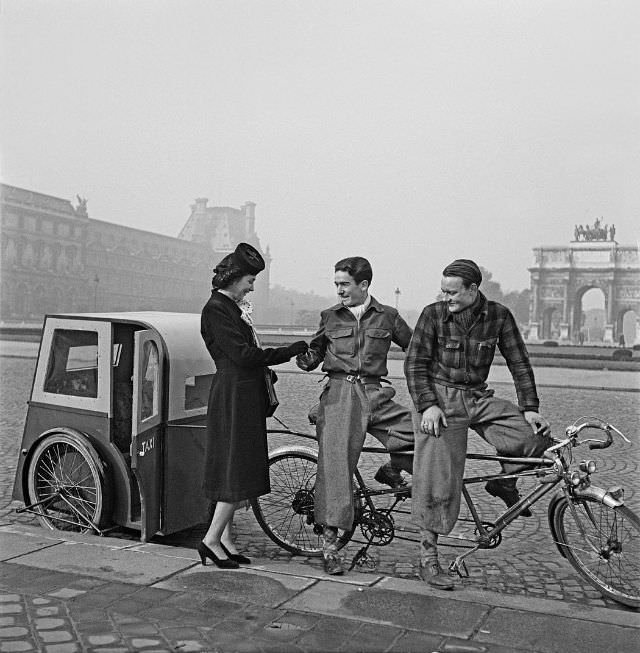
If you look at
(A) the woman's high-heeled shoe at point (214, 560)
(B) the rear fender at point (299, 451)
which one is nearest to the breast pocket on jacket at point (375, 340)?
(B) the rear fender at point (299, 451)

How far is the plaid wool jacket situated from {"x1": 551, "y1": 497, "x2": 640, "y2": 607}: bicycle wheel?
52 cm

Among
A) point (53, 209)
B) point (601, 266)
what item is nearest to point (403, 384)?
point (601, 266)

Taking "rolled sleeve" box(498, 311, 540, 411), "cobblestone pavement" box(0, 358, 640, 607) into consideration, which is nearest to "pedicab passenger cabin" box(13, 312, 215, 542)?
"cobblestone pavement" box(0, 358, 640, 607)

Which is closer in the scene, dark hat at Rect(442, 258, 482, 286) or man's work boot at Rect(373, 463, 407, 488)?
dark hat at Rect(442, 258, 482, 286)

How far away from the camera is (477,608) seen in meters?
3.40

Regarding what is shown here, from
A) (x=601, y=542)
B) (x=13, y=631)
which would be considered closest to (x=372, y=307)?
(x=601, y=542)

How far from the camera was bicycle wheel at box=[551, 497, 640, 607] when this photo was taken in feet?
12.0

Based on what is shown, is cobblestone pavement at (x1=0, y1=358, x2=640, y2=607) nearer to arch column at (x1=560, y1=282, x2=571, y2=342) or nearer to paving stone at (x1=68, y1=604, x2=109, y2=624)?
paving stone at (x1=68, y1=604, x2=109, y2=624)

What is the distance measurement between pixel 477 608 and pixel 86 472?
2.47m

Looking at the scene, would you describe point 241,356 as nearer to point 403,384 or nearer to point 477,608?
point 477,608

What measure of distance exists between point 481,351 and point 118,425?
2260mm

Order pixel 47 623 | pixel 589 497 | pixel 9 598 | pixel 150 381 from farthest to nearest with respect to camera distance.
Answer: pixel 150 381 → pixel 589 497 → pixel 9 598 → pixel 47 623

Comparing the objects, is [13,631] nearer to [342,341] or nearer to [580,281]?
[342,341]

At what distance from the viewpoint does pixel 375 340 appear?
13.5 ft
